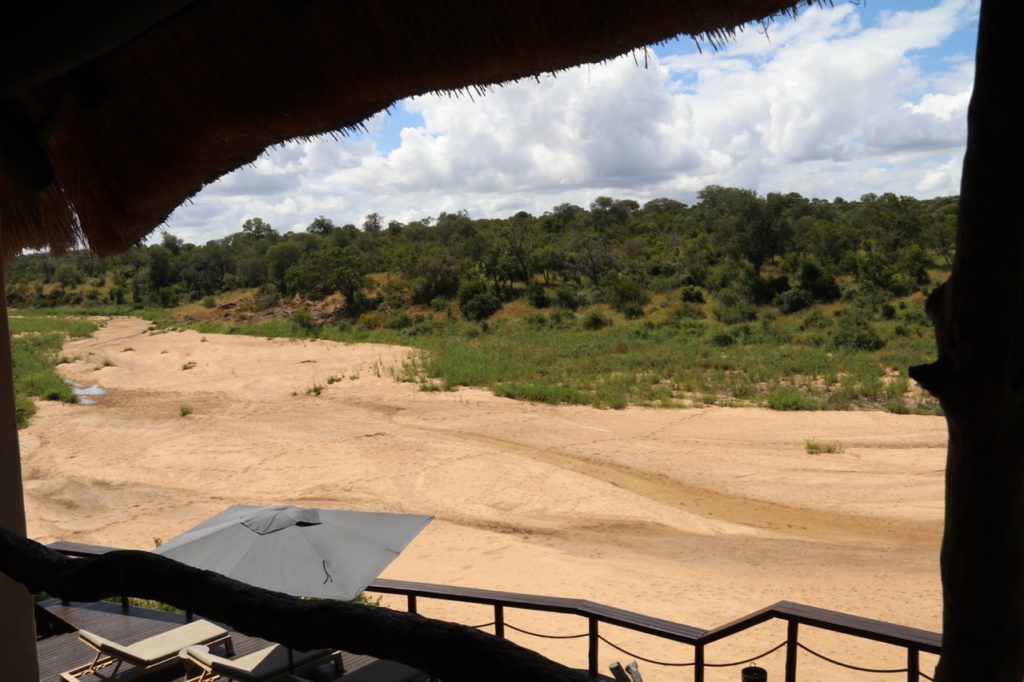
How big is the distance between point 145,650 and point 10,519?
2.82 metres

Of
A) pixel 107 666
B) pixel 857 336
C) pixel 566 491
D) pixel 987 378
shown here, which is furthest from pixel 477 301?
pixel 987 378

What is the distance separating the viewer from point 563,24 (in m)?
1.76

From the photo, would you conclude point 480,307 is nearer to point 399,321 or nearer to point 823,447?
point 399,321

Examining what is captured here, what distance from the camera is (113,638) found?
6070mm

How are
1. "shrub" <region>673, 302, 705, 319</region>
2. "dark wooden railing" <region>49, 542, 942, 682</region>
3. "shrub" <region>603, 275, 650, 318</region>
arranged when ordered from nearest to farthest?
"dark wooden railing" <region>49, 542, 942, 682</region> → "shrub" <region>673, 302, 705, 319</region> → "shrub" <region>603, 275, 650, 318</region>

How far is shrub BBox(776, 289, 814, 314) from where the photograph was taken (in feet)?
96.9

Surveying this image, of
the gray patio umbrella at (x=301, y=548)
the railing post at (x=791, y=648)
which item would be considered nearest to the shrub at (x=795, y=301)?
the gray patio umbrella at (x=301, y=548)

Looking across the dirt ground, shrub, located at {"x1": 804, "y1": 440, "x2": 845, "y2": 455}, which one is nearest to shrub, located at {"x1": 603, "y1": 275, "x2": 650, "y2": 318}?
the dirt ground

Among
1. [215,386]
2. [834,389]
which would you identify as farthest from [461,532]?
[215,386]

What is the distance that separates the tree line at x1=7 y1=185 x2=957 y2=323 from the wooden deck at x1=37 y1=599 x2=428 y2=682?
16899mm

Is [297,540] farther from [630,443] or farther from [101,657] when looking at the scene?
[630,443]

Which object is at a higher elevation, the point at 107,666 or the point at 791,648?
the point at 791,648

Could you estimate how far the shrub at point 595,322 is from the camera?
31297mm

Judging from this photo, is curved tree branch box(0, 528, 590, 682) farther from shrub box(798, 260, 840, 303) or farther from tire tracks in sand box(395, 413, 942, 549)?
shrub box(798, 260, 840, 303)
